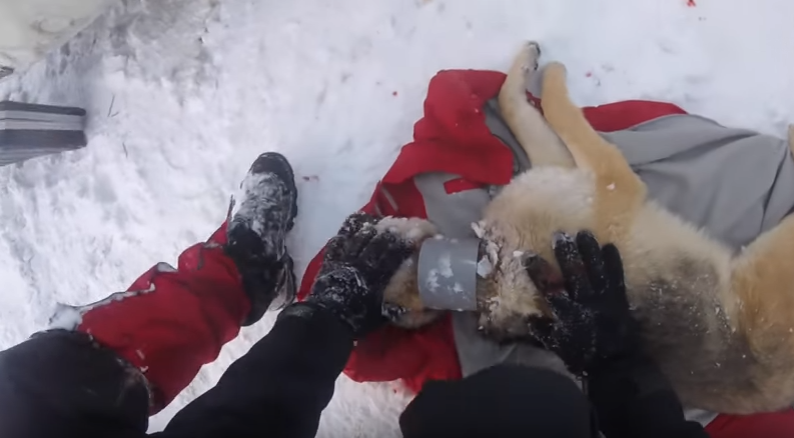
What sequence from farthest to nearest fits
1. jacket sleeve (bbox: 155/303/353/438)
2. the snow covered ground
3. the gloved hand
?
the snow covered ground
the gloved hand
jacket sleeve (bbox: 155/303/353/438)

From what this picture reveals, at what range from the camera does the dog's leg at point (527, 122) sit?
1881mm

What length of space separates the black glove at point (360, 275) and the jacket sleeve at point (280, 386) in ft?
0.20

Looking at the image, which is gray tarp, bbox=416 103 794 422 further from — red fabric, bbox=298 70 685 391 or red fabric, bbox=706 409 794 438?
red fabric, bbox=706 409 794 438

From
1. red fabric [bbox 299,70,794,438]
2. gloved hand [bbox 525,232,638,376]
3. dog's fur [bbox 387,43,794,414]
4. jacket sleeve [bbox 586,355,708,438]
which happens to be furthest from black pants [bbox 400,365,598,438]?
red fabric [bbox 299,70,794,438]

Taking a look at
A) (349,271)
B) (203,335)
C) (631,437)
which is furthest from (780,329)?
(203,335)

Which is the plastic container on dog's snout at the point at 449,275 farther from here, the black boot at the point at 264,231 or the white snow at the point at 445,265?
the black boot at the point at 264,231

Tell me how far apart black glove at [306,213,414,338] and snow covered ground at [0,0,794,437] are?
35cm

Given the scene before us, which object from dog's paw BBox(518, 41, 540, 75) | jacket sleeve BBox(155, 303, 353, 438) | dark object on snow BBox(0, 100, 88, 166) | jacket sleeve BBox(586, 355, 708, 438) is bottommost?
jacket sleeve BBox(586, 355, 708, 438)

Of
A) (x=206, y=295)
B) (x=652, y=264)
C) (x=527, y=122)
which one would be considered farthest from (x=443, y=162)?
(x=206, y=295)

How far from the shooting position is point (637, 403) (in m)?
1.48

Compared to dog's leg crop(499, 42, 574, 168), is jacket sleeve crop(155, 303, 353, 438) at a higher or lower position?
lower

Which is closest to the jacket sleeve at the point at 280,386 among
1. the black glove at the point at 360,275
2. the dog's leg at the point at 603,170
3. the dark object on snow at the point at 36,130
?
the black glove at the point at 360,275

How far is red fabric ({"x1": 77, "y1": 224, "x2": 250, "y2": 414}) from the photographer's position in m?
1.62

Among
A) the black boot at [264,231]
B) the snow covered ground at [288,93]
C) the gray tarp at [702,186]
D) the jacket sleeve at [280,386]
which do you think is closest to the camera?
the jacket sleeve at [280,386]
